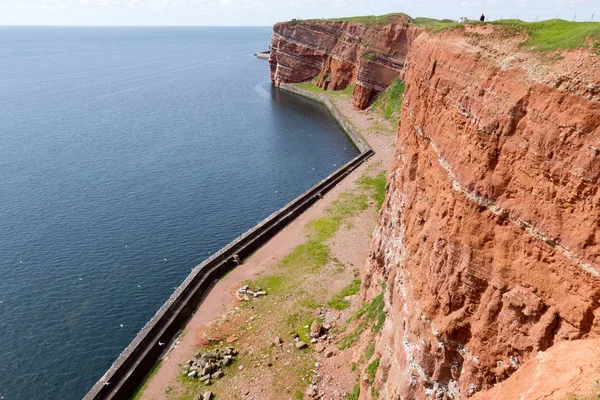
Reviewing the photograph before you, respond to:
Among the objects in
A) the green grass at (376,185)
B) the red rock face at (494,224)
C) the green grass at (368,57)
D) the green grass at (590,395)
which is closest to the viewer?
the green grass at (590,395)

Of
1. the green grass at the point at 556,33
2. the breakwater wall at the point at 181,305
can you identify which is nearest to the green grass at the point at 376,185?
the breakwater wall at the point at 181,305

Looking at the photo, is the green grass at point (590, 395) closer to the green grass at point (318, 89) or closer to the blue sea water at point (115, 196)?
the blue sea water at point (115, 196)

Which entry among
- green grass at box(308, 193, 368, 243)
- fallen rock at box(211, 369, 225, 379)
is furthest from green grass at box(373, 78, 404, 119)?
fallen rock at box(211, 369, 225, 379)

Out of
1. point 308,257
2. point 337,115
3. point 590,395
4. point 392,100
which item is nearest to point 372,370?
point 590,395

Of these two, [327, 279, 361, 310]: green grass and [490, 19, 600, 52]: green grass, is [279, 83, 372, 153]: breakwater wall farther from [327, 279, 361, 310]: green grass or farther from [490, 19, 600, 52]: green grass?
[490, 19, 600, 52]: green grass

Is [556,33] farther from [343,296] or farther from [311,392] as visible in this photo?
[343,296]

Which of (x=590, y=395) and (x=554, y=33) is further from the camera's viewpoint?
(x=554, y=33)
